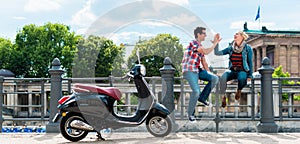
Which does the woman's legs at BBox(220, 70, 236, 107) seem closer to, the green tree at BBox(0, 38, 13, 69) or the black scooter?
the black scooter

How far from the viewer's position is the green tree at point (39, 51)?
→ 4159 cm

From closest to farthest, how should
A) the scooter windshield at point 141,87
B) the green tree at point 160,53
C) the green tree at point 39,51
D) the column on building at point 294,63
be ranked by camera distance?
the scooter windshield at point 141,87
the green tree at point 160,53
the green tree at point 39,51
the column on building at point 294,63

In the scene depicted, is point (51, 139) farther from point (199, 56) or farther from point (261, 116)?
point (261, 116)

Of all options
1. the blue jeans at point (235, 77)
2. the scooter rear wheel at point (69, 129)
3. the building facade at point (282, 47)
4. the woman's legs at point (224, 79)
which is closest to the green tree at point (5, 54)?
the building facade at point (282, 47)

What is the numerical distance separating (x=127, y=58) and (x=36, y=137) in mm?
6609

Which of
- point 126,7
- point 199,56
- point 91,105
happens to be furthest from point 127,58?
point 91,105

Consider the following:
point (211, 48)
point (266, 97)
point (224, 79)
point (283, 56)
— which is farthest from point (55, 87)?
point (283, 56)

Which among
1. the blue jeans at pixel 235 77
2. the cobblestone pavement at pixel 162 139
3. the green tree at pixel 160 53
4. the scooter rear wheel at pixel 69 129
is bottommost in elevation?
the cobblestone pavement at pixel 162 139

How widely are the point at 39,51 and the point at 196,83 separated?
35020 millimetres

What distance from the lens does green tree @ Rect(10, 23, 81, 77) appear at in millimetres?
41594

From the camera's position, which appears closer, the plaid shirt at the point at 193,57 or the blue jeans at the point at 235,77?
the plaid shirt at the point at 193,57

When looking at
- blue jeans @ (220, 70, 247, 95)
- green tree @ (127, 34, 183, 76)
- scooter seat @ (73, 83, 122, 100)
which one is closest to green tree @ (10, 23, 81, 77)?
green tree @ (127, 34, 183, 76)

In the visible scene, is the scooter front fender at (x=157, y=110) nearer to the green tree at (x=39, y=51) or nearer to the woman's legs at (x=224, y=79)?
the woman's legs at (x=224, y=79)

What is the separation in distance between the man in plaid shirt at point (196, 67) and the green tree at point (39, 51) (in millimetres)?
33875
